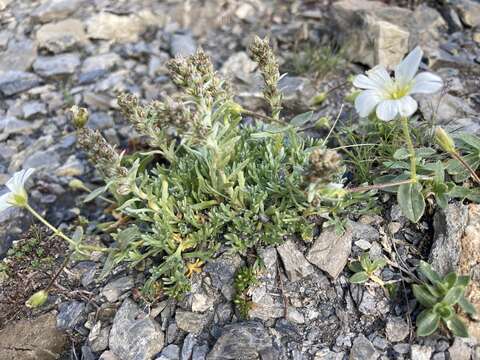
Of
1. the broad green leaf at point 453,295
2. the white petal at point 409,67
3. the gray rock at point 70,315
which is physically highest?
the white petal at point 409,67

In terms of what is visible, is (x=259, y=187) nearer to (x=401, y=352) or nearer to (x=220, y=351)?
(x=220, y=351)

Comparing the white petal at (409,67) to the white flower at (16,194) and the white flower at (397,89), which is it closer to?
the white flower at (397,89)

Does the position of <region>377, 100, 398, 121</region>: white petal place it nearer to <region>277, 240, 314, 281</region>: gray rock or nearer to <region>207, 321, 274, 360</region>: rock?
<region>277, 240, 314, 281</region>: gray rock

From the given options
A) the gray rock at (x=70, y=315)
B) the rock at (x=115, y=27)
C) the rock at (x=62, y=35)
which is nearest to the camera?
the gray rock at (x=70, y=315)

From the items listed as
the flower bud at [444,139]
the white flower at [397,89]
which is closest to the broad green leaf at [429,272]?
the flower bud at [444,139]

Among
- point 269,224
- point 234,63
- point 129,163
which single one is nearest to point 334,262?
point 269,224

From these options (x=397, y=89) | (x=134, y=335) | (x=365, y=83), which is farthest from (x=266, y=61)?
(x=134, y=335)
